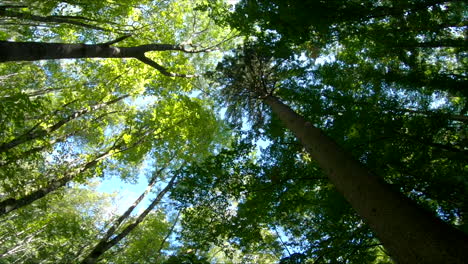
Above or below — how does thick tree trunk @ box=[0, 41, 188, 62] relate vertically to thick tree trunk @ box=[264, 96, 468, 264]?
above

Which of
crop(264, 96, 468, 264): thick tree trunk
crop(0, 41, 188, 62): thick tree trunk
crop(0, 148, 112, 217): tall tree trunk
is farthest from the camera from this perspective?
crop(0, 148, 112, 217): tall tree trunk

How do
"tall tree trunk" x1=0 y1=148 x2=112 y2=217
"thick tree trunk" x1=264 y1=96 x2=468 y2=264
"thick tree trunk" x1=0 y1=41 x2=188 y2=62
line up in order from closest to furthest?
"thick tree trunk" x1=264 y1=96 x2=468 y2=264 → "thick tree trunk" x1=0 y1=41 x2=188 y2=62 → "tall tree trunk" x1=0 y1=148 x2=112 y2=217

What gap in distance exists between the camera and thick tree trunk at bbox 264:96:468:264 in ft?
7.04

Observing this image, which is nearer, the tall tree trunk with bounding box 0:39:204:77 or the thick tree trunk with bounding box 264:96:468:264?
the thick tree trunk with bounding box 264:96:468:264

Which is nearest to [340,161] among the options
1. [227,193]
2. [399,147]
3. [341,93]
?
[399,147]

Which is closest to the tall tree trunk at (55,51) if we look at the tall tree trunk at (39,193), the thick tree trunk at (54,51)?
the thick tree trunk at (54,51)

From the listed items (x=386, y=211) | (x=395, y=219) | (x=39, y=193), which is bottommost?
(x=395, y=219)

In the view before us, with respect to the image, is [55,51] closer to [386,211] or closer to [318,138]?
[318,138]

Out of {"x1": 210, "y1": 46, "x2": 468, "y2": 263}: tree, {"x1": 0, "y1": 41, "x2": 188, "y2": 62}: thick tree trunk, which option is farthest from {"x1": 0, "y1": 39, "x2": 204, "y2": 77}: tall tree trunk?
{"x1": 210, "y1": 46, "x2": 468, "y2": 263}: tree

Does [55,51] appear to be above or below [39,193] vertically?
above

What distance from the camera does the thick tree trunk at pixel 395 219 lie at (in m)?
2.15

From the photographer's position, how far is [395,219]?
2619 mm

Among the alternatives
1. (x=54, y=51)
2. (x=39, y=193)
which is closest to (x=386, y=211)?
(x=54, y=51)

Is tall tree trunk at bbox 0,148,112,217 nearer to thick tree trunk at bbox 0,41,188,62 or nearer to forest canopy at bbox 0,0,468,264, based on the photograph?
forest canopy at bbox 0,0,468,264
